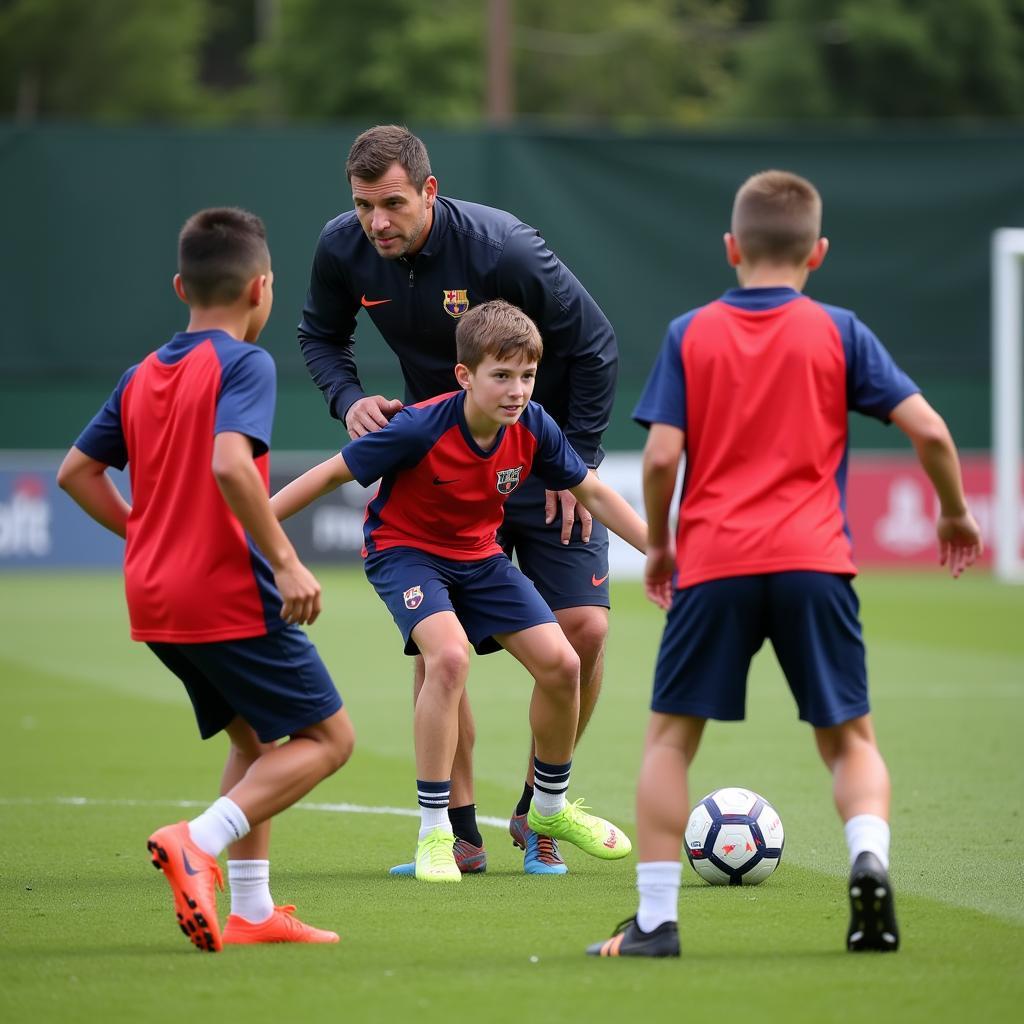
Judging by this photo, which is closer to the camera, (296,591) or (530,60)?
(296,591)

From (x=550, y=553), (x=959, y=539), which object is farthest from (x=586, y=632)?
(x=959, y=539)

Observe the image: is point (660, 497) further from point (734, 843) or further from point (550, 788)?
point (550, 788)

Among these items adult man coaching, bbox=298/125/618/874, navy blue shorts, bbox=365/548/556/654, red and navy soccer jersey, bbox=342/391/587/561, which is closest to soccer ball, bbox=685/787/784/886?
adult man coaching, bbox=298/125/618/874

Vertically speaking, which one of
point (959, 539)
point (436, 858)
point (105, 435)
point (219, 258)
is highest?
point (219, 258)

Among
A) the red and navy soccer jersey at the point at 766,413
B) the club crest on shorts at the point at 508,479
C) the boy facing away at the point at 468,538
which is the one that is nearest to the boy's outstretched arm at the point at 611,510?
the boy facing away at the point at 468,538

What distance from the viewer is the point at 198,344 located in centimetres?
466

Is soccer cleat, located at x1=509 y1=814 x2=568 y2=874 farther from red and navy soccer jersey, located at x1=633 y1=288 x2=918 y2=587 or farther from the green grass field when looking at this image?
red and navy soccer jersey, located at x1=633 y1=288 x2=918 y2=587

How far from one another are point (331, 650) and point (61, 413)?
868 cm

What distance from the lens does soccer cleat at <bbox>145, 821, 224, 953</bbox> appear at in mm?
4535

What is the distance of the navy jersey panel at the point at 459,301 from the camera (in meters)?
6.12

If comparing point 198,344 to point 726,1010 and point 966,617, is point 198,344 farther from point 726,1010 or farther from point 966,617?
point 966,617

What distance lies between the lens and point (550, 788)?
6.02m

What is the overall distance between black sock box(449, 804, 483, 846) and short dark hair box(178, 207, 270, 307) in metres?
2.08

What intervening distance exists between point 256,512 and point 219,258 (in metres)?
0.67
